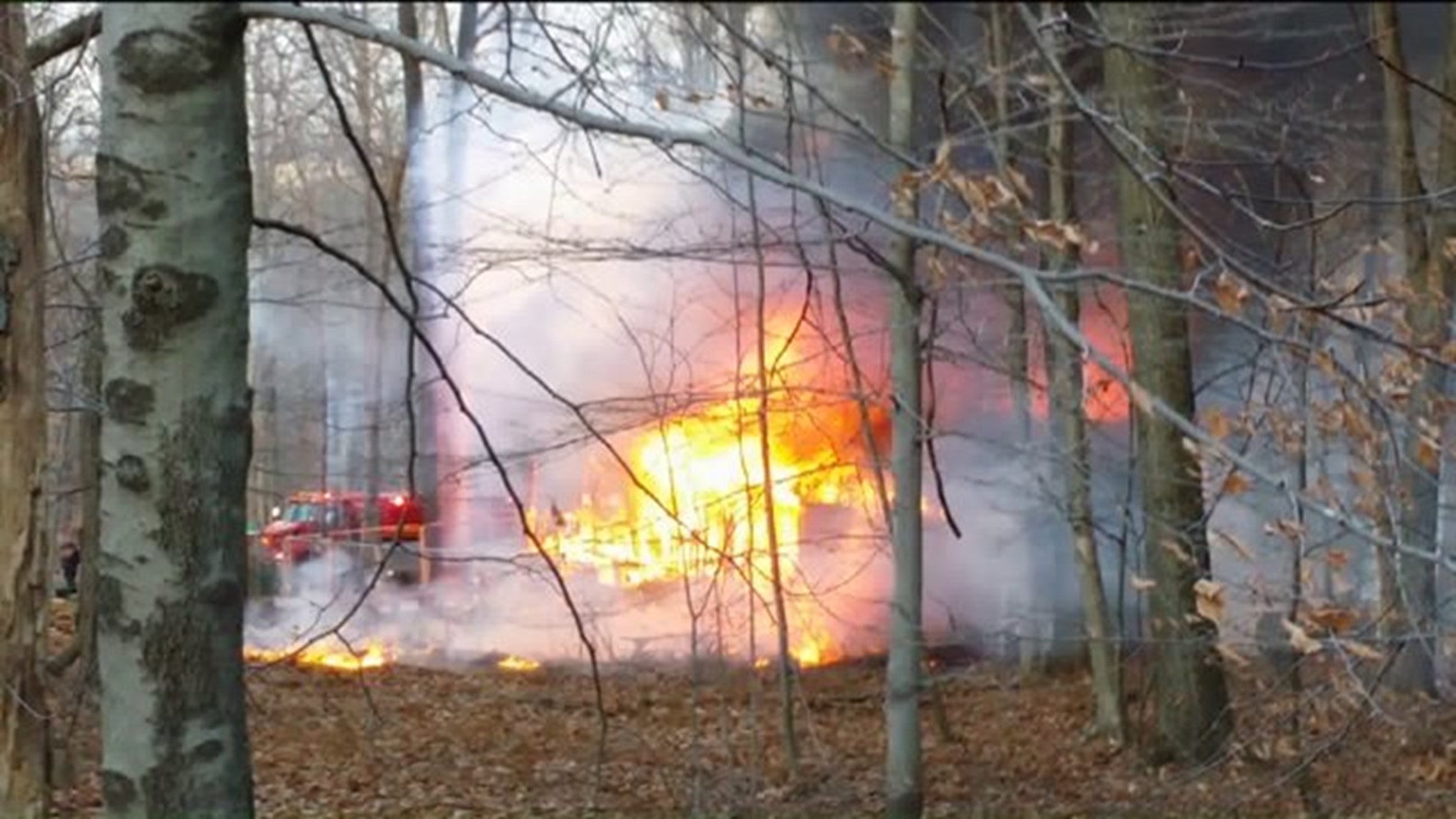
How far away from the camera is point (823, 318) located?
1252 centimetres

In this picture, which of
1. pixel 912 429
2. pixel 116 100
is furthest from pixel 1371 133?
pixel 116 100

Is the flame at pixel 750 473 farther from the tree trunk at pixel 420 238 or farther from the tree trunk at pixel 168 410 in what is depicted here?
the tree trunk at pixel 168 410

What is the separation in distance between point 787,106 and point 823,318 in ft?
24.4

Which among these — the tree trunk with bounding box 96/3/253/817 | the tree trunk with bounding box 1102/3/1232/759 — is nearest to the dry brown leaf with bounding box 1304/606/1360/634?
the tree trunk with bounding box 96/3/253/817

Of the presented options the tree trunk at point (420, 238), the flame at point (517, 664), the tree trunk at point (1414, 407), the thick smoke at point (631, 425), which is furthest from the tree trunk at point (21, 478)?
the flame at point (517, 664)

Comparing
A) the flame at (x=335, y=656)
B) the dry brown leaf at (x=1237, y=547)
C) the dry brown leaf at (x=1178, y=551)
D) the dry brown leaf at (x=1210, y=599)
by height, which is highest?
the dry brown leaf at (x=1237, y=547)

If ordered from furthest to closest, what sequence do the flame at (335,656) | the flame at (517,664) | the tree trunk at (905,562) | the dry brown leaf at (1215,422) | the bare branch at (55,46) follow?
the flame at (517,664) < the flame at (335,656) < the tree trunk at (905,562) < the bare branch at (55,46) < the dry brown leaf at (1215,422)

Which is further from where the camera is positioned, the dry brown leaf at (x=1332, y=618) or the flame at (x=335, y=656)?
the flame at (x=335, y=656)

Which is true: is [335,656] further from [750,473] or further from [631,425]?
[631,425]

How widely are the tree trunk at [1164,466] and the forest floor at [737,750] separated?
0.36 m

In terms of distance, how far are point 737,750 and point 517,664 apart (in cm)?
539

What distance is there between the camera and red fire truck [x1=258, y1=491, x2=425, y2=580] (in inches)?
596

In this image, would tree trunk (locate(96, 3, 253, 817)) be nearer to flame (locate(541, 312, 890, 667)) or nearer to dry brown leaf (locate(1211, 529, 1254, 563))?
dry brown leaf (locate(1211, 529, 1254, 563))

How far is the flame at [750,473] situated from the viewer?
10984 mm
